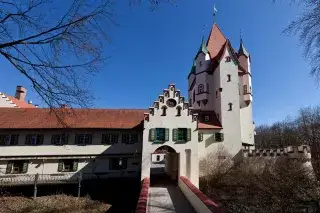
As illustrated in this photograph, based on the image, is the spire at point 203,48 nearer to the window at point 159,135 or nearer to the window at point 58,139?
the window at point 159,135

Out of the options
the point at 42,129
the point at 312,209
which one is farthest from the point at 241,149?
the point at 42,129

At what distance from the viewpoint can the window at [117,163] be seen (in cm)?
2502

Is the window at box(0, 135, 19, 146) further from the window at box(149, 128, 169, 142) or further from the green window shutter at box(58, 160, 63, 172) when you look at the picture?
the window at box(149, 128, 169, 142)

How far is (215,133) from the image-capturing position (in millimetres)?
28281

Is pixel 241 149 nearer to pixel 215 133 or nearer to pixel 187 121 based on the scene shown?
pixel 215 133

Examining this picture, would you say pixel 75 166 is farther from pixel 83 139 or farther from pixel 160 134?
pixel 160 134

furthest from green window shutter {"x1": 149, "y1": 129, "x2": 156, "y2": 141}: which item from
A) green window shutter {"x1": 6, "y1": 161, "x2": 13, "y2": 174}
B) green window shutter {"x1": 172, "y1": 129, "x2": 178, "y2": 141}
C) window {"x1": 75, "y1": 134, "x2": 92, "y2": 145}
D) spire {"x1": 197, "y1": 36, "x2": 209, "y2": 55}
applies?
spire {"x1": 197, "y1": 36, "x2": 209, "y2": 55}

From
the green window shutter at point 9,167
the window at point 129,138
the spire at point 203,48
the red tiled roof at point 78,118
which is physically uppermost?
the spire at point 203,48

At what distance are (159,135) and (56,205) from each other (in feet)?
36.7

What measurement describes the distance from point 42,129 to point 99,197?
392 inches

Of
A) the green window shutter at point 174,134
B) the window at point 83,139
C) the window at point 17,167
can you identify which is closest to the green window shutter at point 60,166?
the window at point 83,139

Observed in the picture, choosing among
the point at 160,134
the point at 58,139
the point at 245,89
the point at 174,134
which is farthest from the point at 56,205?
the point at 245,89

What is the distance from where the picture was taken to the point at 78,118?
24.0 m

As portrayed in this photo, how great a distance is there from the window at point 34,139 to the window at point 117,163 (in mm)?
7995
